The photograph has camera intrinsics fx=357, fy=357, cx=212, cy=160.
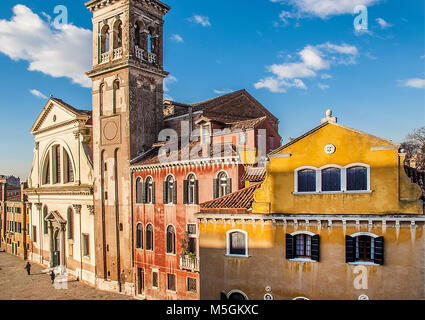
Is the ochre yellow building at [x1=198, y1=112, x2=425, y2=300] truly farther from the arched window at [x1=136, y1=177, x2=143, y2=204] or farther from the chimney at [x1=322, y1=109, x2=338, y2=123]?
the arched window at [x1=136, y1=177, x2=143, y2=204]

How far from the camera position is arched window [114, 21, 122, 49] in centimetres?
2558

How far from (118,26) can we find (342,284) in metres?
22.4

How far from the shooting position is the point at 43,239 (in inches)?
1379

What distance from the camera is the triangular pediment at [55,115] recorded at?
2993cm

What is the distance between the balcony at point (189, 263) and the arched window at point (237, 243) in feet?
18.1

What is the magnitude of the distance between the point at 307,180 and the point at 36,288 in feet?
81.7

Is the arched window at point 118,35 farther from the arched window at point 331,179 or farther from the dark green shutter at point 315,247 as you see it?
the dark green shutter at point 315,247

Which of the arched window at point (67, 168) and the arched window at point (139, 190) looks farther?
the arched window at point (67, 168)

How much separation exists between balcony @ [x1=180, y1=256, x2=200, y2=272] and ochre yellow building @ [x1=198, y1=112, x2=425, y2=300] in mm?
4557

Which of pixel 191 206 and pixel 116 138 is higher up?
pixel 116 138

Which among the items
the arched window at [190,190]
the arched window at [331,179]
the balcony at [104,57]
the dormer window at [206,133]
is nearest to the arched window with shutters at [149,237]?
the arched window at [190,190]

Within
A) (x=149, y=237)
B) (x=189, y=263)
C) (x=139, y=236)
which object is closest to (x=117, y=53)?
(x=139, y=236)
